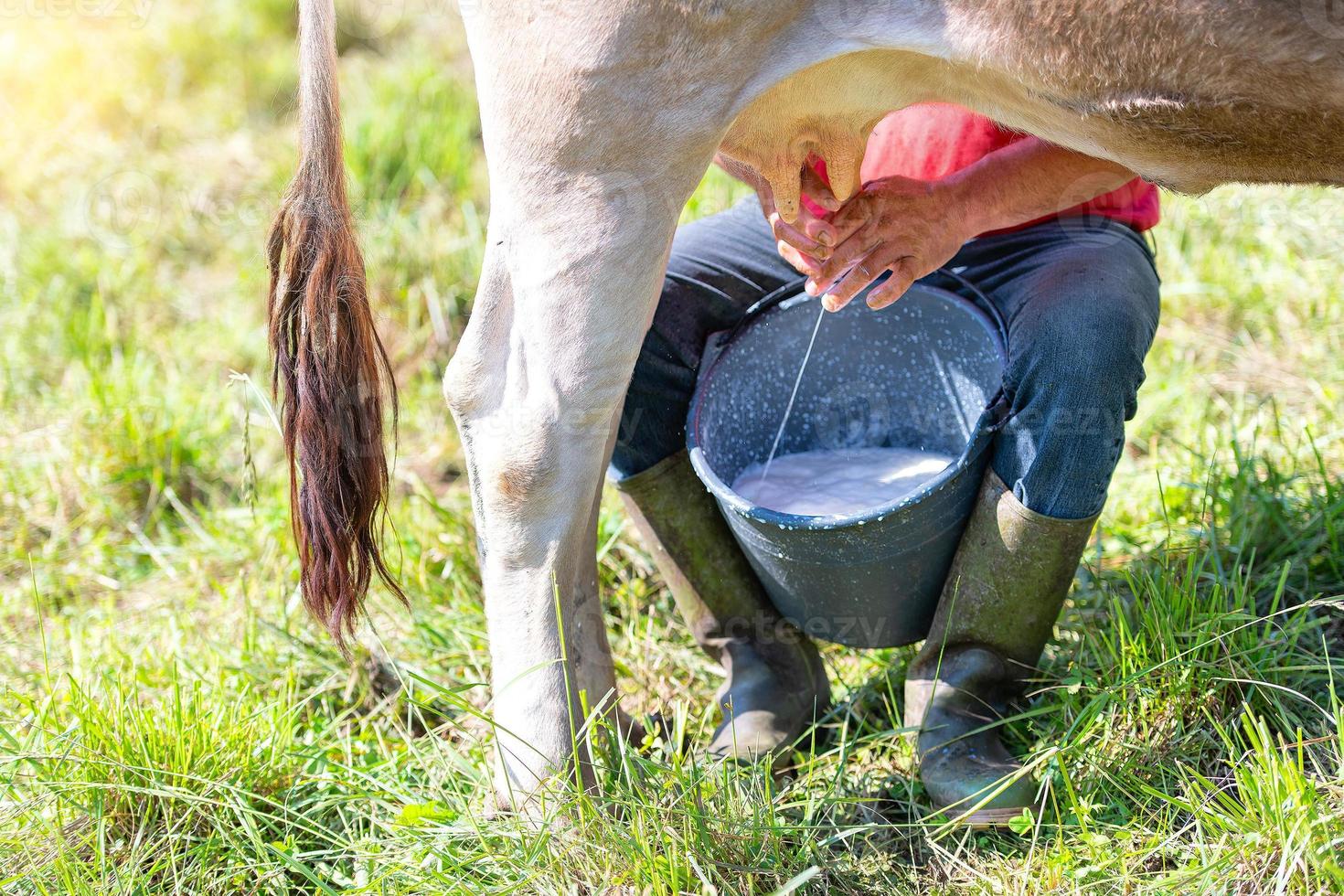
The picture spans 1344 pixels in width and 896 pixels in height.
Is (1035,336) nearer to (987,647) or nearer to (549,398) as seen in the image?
(987,647)

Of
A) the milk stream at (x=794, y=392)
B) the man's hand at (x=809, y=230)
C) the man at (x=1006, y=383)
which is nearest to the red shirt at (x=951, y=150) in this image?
the man at (x=1006, y=383)

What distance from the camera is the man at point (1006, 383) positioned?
1.91 m

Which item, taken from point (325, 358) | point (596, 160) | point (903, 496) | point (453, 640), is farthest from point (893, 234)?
point (453, 640)

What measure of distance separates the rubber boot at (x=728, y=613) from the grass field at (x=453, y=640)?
0.09m

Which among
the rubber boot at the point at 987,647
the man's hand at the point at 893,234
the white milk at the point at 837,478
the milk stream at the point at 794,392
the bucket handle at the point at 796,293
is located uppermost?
the man's hand at the point at 893,234

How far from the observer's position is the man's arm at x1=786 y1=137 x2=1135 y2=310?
6.27ft

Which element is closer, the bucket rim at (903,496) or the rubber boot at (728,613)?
the bucket rim at (903,496)

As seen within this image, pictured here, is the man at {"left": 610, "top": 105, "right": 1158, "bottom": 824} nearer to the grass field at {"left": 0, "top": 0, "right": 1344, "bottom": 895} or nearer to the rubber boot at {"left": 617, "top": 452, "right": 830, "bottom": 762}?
the rubber boot at {"left": 617, "top": 452, "right": 830, "bottom": 762}

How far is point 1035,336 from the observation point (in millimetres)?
1912

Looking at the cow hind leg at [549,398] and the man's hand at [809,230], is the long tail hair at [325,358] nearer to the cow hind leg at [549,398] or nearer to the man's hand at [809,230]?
the cow hind leg at [549,398]

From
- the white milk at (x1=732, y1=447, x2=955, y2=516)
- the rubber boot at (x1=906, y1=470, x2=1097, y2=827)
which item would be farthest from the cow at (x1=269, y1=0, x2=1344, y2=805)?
the rubber boot at (x1=906, y1=470, x2=1097, y2=827)

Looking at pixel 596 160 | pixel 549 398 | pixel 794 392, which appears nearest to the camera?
pixel 596 160

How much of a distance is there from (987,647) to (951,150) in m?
0.86

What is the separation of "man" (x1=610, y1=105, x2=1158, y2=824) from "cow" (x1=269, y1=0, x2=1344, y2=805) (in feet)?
0.54
